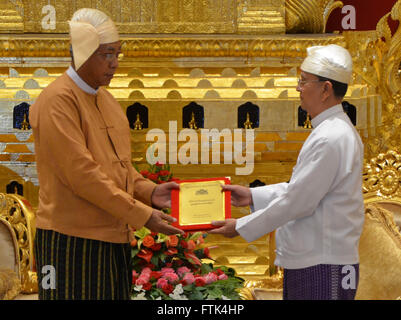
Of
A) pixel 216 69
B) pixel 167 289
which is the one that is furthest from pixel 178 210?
pixel 216 69

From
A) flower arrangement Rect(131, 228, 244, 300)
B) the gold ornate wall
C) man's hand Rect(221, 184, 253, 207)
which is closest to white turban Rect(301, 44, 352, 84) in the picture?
man's hand Rect(221, 184, 253, 207)

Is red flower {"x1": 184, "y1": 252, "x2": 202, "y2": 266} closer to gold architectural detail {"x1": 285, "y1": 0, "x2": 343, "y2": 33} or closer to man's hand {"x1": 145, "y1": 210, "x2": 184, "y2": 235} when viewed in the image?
man's hand {"x1": 145, "y1": 210, "x2": 184, "y2": 235}

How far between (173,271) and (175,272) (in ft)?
0.22

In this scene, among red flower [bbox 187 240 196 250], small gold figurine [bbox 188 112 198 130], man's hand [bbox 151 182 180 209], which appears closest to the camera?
man's hand [bbox 151 182 180 209]

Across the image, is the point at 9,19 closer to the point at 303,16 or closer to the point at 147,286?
the point at 303,16

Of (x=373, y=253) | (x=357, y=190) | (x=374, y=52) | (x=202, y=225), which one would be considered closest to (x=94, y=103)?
(x=202, y=225)

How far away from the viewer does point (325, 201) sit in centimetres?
256

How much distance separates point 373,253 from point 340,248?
1.02 meters

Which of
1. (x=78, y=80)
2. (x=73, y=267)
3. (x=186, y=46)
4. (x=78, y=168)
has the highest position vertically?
(x=186, y=46)

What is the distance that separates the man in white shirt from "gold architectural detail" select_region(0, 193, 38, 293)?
1553mm

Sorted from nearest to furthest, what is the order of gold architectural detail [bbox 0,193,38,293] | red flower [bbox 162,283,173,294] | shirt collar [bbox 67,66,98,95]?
shirt collar [bbox 67,66,98,95] → red flower [bbox 162,283,173,294] → gold architectural detail [bbox 0,193,38,293]

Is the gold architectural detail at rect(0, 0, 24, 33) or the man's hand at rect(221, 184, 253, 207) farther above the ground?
the gold architectural detail at rect(0, 0, 24, 33)

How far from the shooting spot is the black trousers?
256cm

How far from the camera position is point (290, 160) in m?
4.89
